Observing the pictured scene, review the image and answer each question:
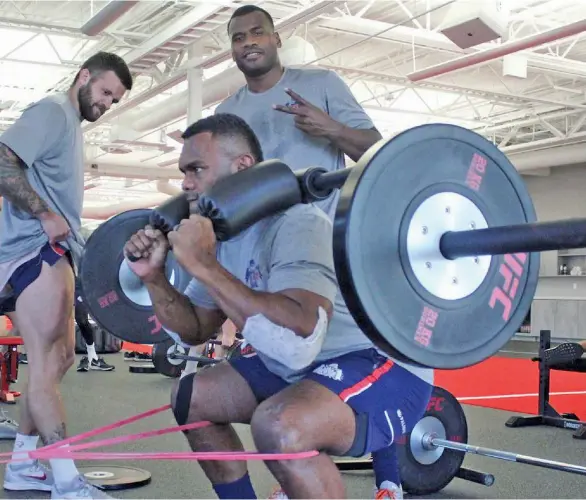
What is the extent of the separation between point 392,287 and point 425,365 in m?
0.12

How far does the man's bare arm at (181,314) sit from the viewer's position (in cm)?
153

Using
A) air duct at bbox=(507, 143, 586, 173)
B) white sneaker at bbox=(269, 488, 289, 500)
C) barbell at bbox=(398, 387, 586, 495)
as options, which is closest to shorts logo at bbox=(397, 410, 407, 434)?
white sneaker at bbox=(269, 488, 289, 500)

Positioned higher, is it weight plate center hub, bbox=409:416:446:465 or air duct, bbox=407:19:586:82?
air duct, bbox=407:19:586:82

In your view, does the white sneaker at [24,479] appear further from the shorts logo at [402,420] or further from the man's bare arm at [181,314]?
the shorts logo at [402,420]

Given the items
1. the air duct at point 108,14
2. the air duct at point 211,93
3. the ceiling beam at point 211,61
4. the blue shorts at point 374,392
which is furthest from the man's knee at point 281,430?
the ceiling beam at point 211,61

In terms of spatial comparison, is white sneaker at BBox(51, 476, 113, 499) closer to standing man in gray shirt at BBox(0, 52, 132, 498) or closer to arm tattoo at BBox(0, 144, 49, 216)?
standing man in gray shirt at BBox(0, 52, 132, 498)

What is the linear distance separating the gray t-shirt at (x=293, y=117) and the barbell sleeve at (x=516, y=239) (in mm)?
871

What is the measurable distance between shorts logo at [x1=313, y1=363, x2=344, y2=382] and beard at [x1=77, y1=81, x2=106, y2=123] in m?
1.26

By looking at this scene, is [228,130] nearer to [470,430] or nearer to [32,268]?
[32,268]

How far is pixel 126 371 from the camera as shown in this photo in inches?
260

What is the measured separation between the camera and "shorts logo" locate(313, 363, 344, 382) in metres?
1.38

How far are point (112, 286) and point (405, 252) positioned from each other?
37.5 inches

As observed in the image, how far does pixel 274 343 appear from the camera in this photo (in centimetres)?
123

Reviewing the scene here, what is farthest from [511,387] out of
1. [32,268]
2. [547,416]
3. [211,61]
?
[32,268]
